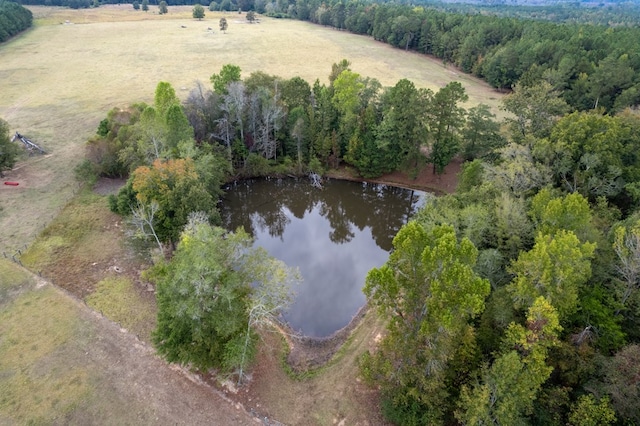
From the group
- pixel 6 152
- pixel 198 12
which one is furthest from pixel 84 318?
pixel 198 12

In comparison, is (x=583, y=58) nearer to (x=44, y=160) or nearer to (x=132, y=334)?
(x=132, y=334)

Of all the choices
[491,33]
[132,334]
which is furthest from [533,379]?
[491,33]

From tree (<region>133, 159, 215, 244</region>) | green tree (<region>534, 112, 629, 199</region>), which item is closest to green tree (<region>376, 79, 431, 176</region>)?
green tree (<region>534, 112, 629, 199</region>)

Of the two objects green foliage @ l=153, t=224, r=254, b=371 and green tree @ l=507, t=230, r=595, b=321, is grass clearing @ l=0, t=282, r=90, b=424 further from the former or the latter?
green tree @ l=507, t=230, r=595, b=321

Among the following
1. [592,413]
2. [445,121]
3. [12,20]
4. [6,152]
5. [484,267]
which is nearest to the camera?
[592,413]

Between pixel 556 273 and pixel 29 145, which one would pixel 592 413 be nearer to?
pixel 556 273

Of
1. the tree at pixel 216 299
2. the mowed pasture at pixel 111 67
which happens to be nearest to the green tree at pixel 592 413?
the tree at pixel 216 299

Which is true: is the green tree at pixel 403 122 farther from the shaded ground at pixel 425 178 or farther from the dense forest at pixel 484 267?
the shaded ground at pixel 425 178
